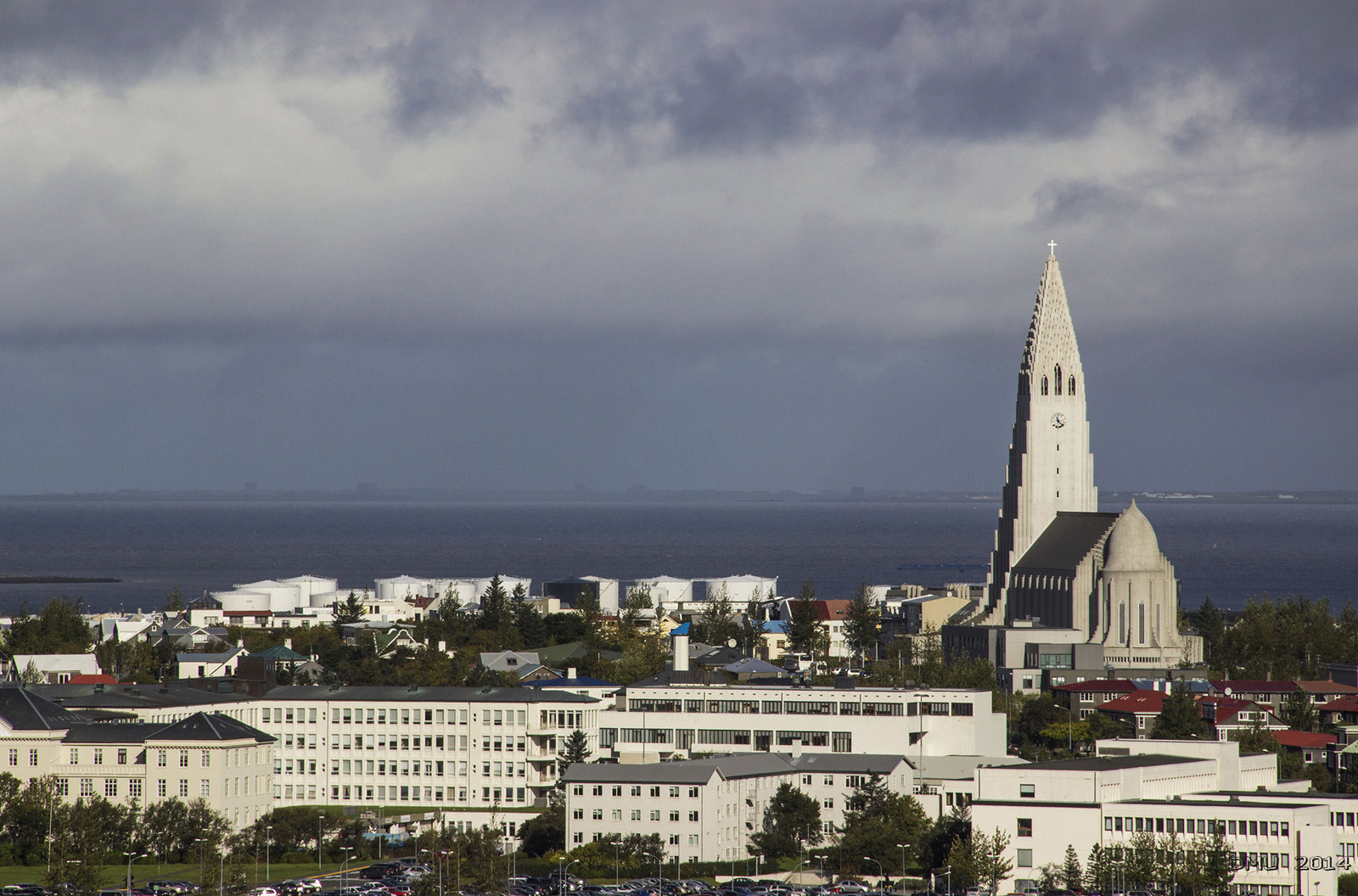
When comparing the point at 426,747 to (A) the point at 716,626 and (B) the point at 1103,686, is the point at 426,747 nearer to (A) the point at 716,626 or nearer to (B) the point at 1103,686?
(B) the point at 1103,686

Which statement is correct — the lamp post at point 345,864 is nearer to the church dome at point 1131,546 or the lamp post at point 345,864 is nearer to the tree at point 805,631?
the tree at point 805,631

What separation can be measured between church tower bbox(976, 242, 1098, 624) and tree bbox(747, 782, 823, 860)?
3059 inches

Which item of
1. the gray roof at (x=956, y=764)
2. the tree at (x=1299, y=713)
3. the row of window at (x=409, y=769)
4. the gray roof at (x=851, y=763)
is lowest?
the row of window at (x=409, y=769)

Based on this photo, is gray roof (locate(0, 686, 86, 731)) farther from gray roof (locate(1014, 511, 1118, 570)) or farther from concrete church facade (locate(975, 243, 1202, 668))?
gray roof (locate(1014, 511, 1118, 570))

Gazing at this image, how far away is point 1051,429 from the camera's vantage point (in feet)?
554

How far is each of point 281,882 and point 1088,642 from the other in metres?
78.8

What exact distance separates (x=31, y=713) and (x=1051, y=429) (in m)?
92.6

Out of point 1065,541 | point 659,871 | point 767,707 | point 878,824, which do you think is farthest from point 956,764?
point 1065,541

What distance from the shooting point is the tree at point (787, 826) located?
295 feet

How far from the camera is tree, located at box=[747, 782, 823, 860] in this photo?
89812 millimetres

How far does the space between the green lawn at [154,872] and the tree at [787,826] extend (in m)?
16.7

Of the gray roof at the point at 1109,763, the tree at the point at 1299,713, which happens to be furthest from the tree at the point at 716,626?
the gray roof at the point at 1109,763

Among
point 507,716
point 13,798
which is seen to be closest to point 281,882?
point 13,798

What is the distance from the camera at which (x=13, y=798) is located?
3600 inches
